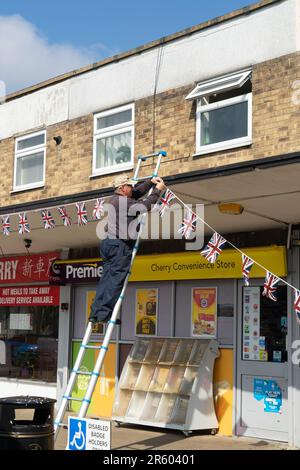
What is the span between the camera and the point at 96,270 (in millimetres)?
13258

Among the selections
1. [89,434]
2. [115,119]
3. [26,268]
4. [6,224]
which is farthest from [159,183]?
[26,268]

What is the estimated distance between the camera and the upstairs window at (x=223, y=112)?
35.7ft

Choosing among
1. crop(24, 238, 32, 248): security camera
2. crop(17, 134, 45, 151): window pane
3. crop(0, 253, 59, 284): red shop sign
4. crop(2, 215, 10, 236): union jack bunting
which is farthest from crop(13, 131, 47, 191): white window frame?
crop(2, 215, 10, 236): union jack bunting

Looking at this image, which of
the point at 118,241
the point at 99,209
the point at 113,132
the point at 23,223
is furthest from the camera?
the point at 113,132

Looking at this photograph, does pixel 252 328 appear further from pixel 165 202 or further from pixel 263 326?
pixel 165 202

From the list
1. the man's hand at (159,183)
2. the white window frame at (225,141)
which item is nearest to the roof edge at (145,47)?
the white window frame at (225,141)

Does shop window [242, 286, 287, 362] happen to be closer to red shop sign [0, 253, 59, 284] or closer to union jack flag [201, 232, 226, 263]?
union jack flag [201, 232, 226, 263]

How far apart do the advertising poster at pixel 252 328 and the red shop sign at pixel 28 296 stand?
15.3 feet

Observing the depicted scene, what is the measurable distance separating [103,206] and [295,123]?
319 centimetres

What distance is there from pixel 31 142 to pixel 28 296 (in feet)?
11.0

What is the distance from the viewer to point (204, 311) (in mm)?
11859
